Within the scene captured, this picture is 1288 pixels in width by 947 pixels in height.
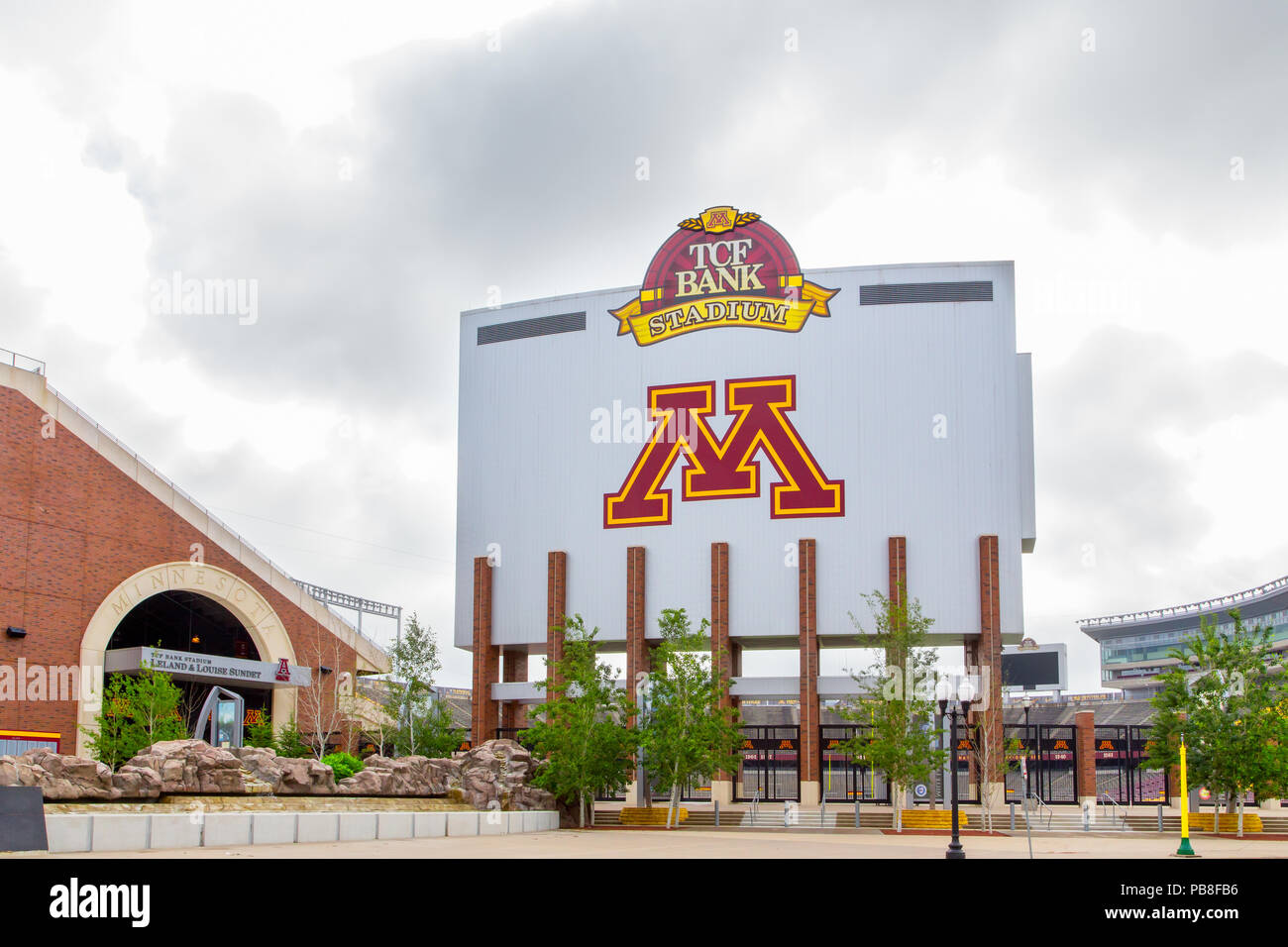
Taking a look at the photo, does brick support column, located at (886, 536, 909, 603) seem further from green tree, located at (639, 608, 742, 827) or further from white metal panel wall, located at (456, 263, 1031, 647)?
green tree, located at (639, 608, 742, 827)

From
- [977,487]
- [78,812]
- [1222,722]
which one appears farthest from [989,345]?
[78,812]

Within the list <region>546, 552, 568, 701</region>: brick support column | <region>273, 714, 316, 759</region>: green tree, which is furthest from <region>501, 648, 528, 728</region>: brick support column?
<region>273, 714, 316, 759</region>: green tree

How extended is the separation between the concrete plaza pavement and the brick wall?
23762mm

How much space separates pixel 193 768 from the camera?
32.6 meters

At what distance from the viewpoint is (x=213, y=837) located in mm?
29797

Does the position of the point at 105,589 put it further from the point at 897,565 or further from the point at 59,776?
the point at 897,565

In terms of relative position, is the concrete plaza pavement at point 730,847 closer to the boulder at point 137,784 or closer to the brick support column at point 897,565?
the boulder at point 137,784

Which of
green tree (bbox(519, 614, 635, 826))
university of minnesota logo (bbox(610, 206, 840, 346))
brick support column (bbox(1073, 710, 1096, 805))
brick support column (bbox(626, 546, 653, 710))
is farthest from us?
university of minnesota logo (bbox(610, 206, 840, 346))

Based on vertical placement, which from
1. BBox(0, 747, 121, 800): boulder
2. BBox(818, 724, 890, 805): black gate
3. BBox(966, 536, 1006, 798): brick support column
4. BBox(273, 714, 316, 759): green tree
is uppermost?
BBox(966, 536, 1006, 798): brick support column

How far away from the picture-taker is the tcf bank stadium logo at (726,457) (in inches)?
2499

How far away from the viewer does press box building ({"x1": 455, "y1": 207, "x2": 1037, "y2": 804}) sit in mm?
61625

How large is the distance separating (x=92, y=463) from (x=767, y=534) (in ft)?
103
